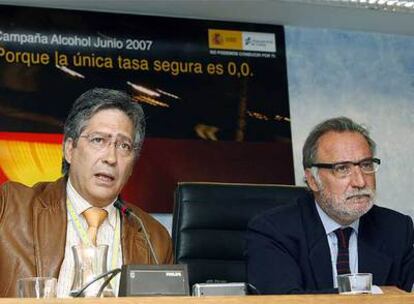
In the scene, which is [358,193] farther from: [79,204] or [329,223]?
[79,204]

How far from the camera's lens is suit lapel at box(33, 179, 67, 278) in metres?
2.32

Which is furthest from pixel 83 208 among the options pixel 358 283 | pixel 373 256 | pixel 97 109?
pixel 358 283

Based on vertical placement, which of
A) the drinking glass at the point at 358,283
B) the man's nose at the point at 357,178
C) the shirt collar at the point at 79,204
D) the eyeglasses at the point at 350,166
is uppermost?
the eyeglasses at the point at 350,166

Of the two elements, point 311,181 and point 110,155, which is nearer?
point 110,155

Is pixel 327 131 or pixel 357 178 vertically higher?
pixel 327 131

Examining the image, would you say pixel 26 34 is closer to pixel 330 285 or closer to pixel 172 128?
pixel 172 128

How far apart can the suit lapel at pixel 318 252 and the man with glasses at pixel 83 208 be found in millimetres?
468

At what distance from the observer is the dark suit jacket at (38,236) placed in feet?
7.60

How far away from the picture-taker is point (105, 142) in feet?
8.27

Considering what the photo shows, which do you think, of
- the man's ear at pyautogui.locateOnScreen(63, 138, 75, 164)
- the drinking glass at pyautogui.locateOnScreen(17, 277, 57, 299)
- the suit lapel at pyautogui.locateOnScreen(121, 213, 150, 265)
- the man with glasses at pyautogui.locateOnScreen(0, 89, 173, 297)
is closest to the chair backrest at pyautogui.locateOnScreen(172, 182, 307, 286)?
the man with glasses at pyautogui.locateOnScreen(0, 89, 173, 297)

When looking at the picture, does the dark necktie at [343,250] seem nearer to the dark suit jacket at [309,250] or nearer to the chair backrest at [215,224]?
the dark suit jacket at [309,250]

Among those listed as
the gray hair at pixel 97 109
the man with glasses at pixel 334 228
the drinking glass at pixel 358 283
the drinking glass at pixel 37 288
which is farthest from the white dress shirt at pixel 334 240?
the drinking glass at pixel 37 288

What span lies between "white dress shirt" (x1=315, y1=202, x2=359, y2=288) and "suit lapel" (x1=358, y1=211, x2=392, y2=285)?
0.05ft

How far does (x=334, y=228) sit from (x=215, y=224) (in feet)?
1.39
